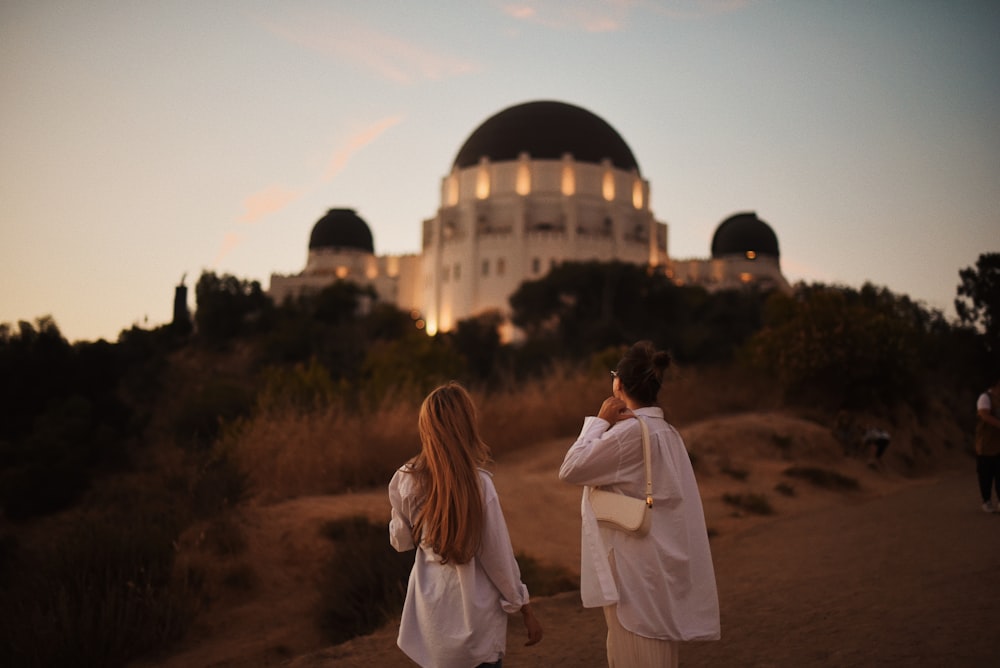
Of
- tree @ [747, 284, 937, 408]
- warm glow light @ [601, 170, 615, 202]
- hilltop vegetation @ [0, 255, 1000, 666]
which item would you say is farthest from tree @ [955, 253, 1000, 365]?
warm glow light @ [601, 170, 615, 202]

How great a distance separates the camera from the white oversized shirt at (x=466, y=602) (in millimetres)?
3160

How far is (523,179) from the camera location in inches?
2279

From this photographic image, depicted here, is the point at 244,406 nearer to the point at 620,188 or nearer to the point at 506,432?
the point at 506,432

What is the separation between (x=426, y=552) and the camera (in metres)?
3.30

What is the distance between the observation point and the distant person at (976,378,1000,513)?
27.7ft

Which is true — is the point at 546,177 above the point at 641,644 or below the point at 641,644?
above

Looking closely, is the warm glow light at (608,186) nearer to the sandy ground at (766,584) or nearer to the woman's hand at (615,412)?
the sandy ground at (766,584)

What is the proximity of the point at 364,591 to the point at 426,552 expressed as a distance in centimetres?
353

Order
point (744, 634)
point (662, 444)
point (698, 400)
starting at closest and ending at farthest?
point (662, 444) → point (744, 634) → point (698, 400)

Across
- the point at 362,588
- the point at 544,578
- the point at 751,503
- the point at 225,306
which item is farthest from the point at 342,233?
the point at 362,588

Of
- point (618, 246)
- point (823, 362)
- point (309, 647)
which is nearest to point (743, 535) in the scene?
point (309, 647)

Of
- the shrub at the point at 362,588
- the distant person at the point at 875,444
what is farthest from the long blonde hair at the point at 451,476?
the distant person at the point at 875,444

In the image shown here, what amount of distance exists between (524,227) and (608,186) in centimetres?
780

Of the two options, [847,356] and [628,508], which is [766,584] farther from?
[847,356]
